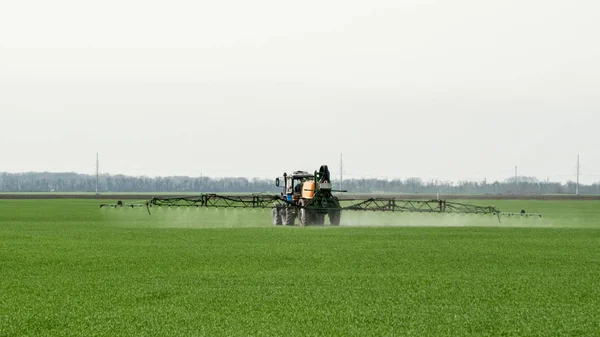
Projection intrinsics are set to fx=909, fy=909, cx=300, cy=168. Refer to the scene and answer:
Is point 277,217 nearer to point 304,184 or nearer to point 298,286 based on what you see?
point 304,184

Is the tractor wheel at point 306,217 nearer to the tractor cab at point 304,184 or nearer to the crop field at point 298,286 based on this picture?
the tractor cab at point 304,184

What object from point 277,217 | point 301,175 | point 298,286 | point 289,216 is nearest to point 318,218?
point 289,216

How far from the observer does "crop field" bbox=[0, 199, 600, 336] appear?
12.6 m

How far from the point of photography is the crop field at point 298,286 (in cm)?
1260

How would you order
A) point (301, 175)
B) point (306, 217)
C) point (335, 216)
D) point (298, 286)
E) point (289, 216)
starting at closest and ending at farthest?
point (298, 286), point (306, 217), point (289, 216), point (335, 216), point (301, 175)

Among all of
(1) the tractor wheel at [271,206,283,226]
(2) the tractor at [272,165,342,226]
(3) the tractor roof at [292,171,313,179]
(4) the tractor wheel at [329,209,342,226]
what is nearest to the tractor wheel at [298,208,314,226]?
(2) the tractor at [272,165,342,226]

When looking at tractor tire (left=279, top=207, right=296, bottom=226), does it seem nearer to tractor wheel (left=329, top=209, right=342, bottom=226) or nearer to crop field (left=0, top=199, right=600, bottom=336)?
tractor wheel (left=329, top=209, right=342, bottom=226)

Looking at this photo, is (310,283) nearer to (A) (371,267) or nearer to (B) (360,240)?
(A) (371,267)

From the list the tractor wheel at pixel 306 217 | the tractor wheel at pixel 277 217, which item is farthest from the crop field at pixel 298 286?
the tractor wheel at pixel 277 217

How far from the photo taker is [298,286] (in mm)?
16719

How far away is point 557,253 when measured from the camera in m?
24.8

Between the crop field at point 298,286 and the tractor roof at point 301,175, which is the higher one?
the tractor roof at point 301,175

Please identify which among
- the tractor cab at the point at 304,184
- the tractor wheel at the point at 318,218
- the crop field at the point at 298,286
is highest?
the tractor cab at the point at 304,184

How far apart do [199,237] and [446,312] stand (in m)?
18.1
